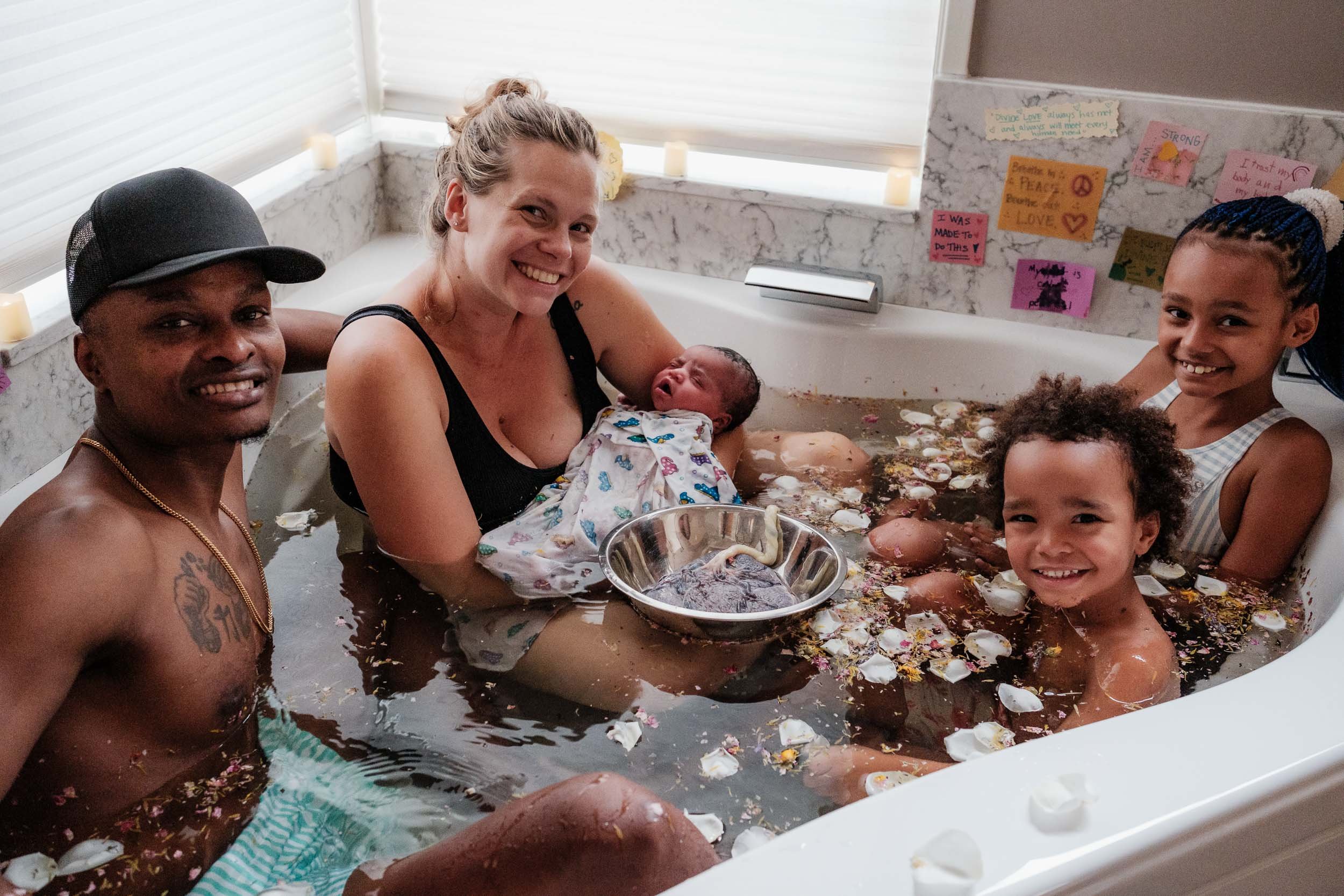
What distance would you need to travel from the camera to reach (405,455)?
1643 millimetres

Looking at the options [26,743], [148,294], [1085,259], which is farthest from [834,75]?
[26,743]

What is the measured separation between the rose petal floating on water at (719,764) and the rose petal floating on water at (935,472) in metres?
0.85

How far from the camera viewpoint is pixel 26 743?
1.07m

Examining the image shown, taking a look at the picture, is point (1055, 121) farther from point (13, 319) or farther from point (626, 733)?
point (13, 319)

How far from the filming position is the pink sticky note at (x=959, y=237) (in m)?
2.34

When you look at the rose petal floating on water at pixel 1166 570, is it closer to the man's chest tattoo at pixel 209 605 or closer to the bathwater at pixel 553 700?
the bathwater at pixel 553 700

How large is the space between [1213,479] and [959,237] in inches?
31.9

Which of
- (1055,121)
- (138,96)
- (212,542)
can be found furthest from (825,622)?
(138,96)

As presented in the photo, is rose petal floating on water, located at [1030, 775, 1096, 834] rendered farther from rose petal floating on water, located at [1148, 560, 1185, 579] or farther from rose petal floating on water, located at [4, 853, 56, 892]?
rose petal floating on water, located at [4, 853, 56, 892]

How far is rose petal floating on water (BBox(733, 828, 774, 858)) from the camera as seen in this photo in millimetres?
1343

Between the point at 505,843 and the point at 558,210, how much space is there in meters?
0.99

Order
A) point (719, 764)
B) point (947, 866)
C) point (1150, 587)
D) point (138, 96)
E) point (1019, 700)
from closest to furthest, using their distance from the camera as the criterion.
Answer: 1. point (947, 866)
2. point (719, 764)
3. point (1019, 700)
4. point (1150, 587)
5. point (138, 96)

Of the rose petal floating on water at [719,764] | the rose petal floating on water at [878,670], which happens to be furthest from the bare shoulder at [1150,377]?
the rose petal floating on water at [719,764]

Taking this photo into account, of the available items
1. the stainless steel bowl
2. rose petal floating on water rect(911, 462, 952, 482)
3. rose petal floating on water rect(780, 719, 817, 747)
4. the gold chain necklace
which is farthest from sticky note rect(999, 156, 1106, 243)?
the gold chain necklace
